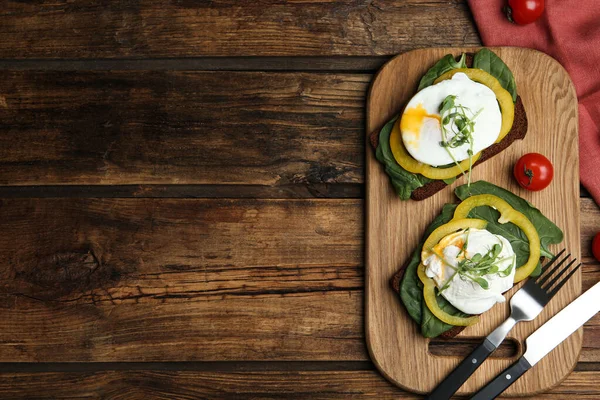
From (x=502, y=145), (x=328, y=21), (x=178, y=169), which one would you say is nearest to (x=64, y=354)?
(x=178, y=169)

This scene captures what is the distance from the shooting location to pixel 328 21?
179 centimetres

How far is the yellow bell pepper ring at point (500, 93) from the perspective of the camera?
5.42ft

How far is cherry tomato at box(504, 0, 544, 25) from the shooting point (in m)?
1.71

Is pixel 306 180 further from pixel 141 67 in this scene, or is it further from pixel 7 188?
pixel 7 188

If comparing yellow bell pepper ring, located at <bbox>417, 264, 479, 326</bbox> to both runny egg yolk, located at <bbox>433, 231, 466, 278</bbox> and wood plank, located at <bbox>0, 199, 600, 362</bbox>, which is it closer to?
runny egg yolk, located at <bbox>433, 231, 466, 278</bbox>

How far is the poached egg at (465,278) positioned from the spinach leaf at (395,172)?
17cm

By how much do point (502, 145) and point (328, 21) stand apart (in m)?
0.62

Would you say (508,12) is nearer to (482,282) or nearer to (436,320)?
(482,282)

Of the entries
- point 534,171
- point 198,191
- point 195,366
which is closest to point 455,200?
point 534,171

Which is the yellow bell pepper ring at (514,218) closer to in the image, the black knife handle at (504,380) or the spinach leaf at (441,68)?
the black knife handle at (504,380)

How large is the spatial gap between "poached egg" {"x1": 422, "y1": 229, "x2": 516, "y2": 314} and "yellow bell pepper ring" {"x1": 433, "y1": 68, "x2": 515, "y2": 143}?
292mm

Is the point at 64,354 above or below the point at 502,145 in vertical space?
below

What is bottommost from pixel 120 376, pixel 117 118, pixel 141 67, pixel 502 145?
pixel 120 376

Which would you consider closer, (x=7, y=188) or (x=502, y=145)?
(x=502, y=145)
